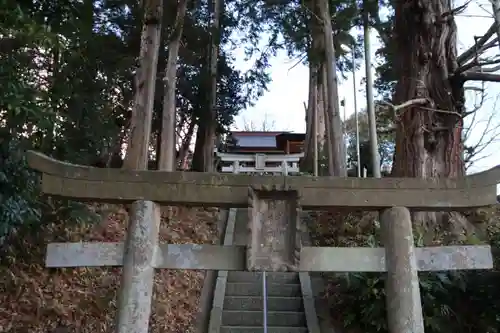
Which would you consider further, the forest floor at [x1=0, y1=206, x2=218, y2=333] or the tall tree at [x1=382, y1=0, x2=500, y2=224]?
the tall tree at [x1=382, y1=0, x2=500, y2=224]

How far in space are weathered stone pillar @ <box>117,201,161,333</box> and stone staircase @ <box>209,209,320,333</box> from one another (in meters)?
2.59

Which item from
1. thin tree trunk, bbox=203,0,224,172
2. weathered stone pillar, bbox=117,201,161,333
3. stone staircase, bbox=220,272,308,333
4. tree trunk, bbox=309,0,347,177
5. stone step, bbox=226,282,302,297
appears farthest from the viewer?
thin tree trunk, bbox=203,0,224,172

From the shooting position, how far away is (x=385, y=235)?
4648mm

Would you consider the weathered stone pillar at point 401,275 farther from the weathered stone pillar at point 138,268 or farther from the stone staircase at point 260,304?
the stone staircase at point 260,304

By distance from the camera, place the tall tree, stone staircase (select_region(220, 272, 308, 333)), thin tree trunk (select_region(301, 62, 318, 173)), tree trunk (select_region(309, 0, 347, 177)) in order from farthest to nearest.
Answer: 1. thin tree trunk (select_region(301, 62, 318, 173))
2. tree trunk (select_region(309, 0, 347, 177))
3. the tall tree
4. stone staircase (select_region(220, 272, 308, 333))

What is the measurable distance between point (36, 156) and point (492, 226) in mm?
8211

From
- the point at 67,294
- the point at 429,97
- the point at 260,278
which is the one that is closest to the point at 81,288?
the point at 67,294

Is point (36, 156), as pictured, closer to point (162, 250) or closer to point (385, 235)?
point (162, 250)

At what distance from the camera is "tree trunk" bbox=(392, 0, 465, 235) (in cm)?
862

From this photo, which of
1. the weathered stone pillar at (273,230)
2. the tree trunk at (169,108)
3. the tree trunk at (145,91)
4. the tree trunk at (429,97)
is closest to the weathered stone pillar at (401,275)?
the weathered stone pillar at (273,230)

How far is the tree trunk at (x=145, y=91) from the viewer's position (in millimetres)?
9523

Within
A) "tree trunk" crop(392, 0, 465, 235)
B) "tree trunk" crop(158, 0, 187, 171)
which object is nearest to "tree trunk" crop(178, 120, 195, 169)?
"tree trunk" crop(158, 0, 187, 171)

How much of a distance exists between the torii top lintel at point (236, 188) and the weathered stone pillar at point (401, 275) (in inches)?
7.0

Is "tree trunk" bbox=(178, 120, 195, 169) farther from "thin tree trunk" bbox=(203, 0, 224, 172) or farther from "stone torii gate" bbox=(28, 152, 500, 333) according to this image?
"stone torii gate" bbox=(28, 152, 500, 333)
